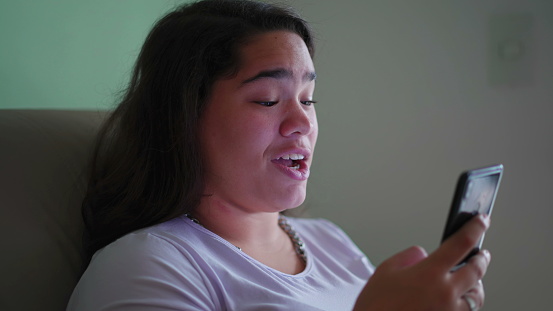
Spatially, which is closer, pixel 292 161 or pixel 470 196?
pixel 470 196

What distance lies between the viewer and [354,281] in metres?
1.10

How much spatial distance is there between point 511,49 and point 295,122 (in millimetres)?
948

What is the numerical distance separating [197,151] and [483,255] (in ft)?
1.69

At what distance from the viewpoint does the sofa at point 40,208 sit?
32.8 inches

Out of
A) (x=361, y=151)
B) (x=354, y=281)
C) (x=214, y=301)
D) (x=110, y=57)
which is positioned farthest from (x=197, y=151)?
(x=361, y=151)

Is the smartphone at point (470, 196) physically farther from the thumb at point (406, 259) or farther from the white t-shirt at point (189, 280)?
the white t-shirt at point (189, 280)

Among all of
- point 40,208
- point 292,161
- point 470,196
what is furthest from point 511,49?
point 40,208

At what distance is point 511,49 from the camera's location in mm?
1574

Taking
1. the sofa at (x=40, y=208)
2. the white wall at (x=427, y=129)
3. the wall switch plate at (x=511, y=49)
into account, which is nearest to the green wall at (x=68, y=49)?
the sofa at (x=40, y=208)

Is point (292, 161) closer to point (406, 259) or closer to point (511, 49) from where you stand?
point (406, 259)

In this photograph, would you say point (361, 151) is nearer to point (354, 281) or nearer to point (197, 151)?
point (354, 281)

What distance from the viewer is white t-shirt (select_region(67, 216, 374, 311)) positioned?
2.50 feet

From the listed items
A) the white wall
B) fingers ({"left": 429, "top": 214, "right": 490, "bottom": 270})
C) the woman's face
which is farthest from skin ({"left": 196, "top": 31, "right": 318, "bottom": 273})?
the white wall

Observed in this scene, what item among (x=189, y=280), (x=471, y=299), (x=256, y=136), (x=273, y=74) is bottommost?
(x=189, y=280)
